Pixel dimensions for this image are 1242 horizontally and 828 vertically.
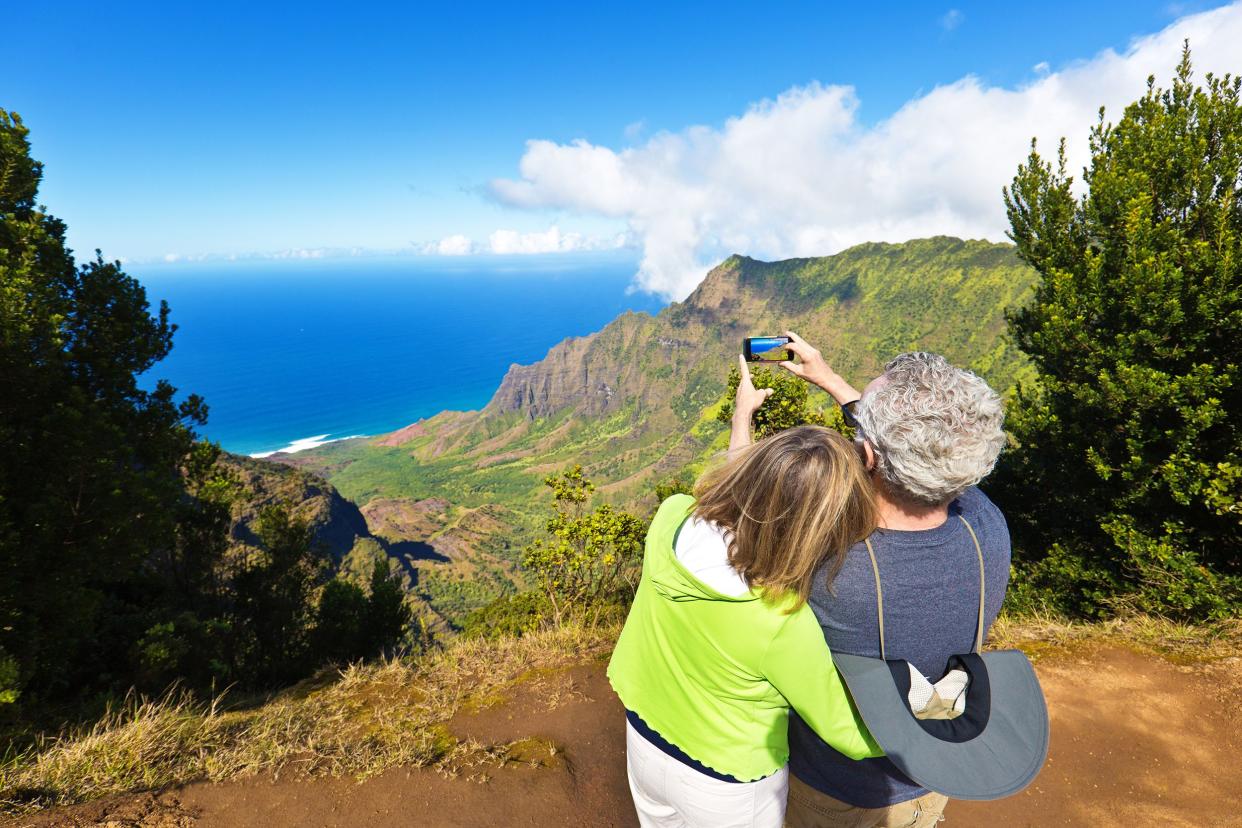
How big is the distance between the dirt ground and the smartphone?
10.6ft

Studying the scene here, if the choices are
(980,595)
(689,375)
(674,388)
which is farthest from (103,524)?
(689,375)

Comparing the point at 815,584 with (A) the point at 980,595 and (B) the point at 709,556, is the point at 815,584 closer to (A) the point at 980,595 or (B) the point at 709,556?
(B) the point at 709,556

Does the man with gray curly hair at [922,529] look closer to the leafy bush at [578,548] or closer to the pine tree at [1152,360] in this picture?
the leafy bush at [578,548]

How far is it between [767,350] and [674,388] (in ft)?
578

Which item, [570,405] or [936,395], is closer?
[936,395]

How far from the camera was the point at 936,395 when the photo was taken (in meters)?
1.62

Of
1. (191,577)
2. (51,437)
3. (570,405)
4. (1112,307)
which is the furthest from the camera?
(570,405)

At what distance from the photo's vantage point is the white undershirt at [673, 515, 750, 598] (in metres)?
1.54

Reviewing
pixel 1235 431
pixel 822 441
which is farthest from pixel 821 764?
pixel 1235 431

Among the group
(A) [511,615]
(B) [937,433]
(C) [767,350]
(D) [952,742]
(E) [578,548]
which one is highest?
(C) [767,350]

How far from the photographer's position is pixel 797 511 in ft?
4.95

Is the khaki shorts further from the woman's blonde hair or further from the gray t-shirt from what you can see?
the woman's blonde hair

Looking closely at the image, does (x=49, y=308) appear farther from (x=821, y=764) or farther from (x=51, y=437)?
(x=821, y=764)

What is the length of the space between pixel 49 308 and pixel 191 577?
385 inches
